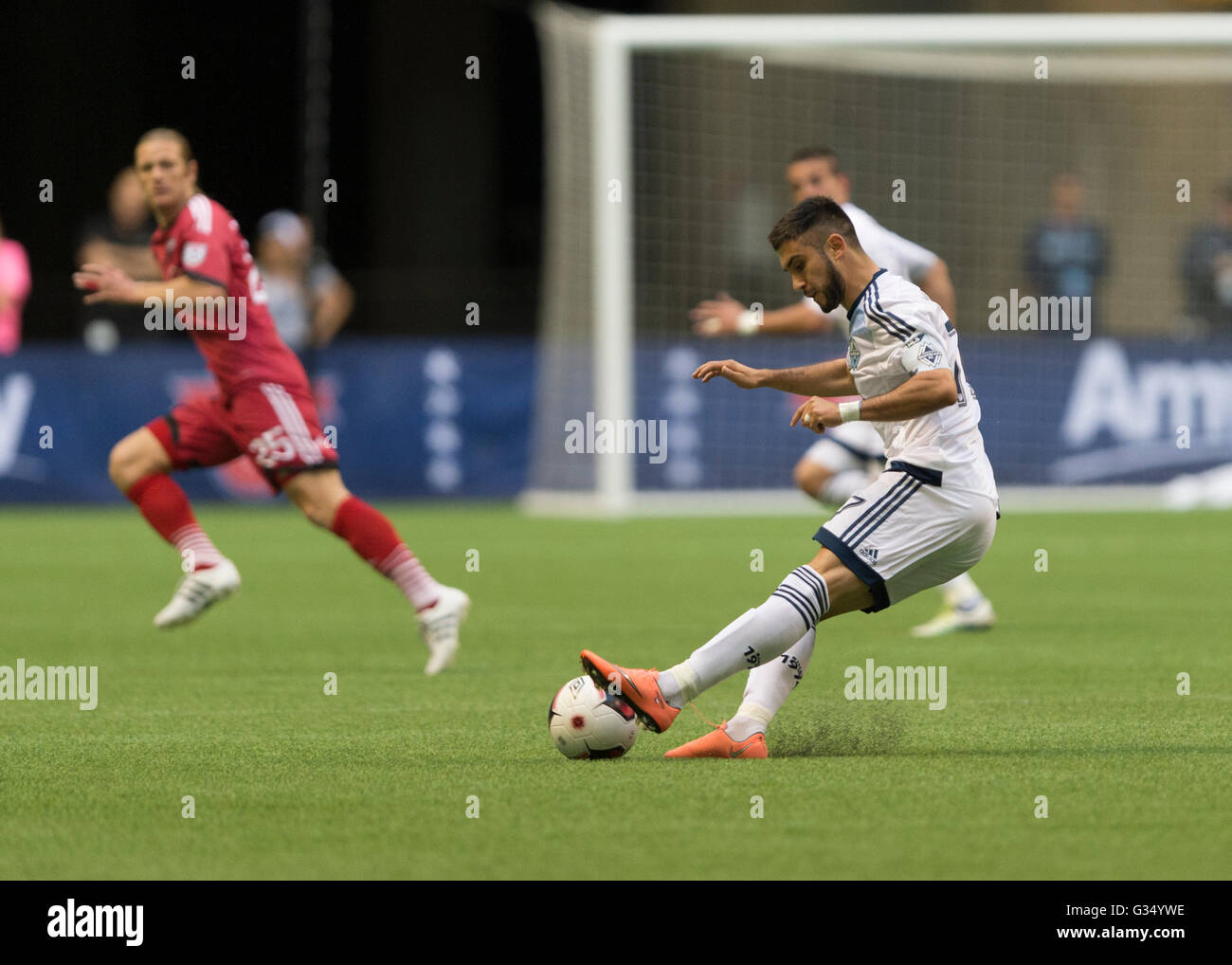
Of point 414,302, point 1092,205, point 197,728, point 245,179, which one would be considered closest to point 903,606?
point 197,728

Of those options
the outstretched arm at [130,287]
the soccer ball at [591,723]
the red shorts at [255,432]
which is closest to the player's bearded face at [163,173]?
the outstretched arm at [130,287]

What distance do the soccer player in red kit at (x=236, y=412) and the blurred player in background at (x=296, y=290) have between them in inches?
424

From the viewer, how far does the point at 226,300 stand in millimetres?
9055

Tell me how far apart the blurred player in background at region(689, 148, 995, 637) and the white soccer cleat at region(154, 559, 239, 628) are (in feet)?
7.63

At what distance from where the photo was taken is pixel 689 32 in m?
18.9

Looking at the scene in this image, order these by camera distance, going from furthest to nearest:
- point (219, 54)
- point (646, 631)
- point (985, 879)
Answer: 1. point (219, 54)
2. point (646, 631)
3. point (985, 879)

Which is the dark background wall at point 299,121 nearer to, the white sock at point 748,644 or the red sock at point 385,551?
the red sock at point 385,551

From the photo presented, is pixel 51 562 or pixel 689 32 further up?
pixel 689 32

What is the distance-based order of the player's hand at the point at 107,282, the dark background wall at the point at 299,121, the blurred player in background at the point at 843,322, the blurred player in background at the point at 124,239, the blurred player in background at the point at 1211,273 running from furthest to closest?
the dark background wall at the point at 299,121 → the blurred player in background at the point at 1211,273 → the blurred player in background at the point at 124,239 → the blurred player in background at the point at 843,322 → the player's hand at the point at 107,282

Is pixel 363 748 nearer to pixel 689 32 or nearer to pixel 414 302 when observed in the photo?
pixel 689 32

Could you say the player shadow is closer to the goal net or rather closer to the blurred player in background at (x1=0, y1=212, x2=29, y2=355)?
the goal net

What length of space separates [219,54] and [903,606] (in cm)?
1596

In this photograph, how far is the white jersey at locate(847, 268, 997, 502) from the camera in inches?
255

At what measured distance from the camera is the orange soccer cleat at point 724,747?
6.67 meters
